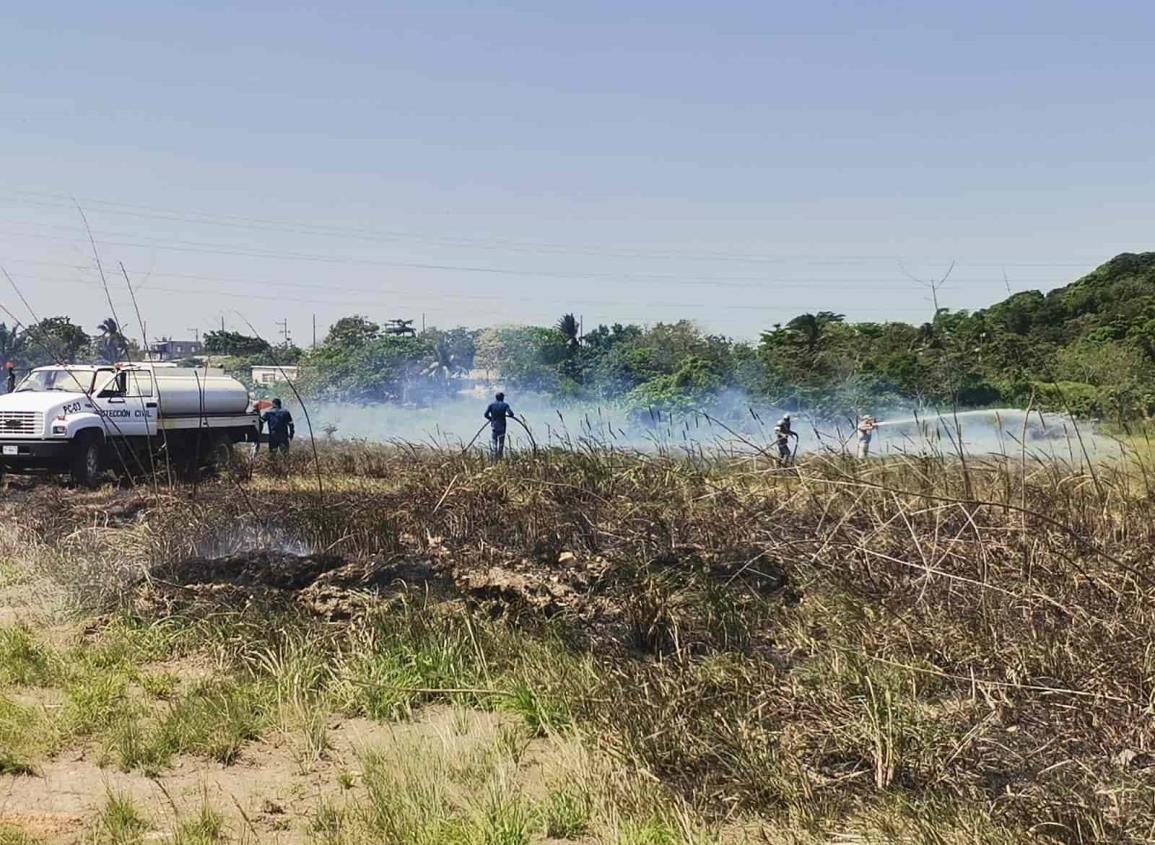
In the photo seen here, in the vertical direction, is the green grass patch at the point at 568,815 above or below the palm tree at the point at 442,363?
below

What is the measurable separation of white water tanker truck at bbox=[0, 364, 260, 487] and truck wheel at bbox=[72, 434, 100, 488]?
2 cm

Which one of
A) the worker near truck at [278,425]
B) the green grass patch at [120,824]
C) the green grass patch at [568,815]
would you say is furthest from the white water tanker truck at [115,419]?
the green grass patch at [568,815]

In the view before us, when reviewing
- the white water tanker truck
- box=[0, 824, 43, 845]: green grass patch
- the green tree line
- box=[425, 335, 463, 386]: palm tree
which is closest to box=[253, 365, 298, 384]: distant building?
the green tree line

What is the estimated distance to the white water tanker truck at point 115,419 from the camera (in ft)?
59.6

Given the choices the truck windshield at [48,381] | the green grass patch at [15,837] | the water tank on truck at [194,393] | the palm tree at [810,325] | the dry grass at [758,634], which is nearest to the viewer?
the dry grass at [758,634]

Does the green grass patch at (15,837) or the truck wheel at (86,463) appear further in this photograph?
the truck wheel at (86,463)

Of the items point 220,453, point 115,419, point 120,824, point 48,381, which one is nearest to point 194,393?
point 220,453

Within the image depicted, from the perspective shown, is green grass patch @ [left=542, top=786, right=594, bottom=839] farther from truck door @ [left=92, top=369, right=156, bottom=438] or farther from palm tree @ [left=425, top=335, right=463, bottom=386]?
palm tree @ [left=425, top=335, right=463, bottom=386]

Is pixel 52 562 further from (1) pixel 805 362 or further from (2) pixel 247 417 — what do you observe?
(1) pixel 805 362

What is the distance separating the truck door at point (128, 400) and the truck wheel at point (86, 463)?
2.71ft

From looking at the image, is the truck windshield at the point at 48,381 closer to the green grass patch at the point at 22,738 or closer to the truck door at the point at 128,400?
the truck door at the point at 128,400

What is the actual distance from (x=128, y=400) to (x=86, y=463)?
1815mm

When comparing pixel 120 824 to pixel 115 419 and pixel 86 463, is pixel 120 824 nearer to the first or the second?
pixel 86 463

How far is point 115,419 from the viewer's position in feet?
63.9
